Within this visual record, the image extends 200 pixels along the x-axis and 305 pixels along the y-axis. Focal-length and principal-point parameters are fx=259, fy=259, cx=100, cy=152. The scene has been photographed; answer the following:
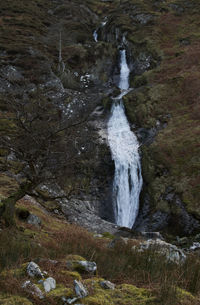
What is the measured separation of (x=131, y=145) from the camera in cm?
3177

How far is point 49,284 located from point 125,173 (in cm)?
2405

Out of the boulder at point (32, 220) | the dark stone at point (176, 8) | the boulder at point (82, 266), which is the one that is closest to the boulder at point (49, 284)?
the boulder at point (82, 266)

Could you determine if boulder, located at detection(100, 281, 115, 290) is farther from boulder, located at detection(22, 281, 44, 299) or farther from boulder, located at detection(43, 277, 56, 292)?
boulder, located at detection(22, 281, 44, 299)

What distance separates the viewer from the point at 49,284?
4.04 meters

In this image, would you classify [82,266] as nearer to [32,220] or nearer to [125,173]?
[32,220]

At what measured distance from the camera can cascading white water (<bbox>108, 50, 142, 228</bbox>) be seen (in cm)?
2598

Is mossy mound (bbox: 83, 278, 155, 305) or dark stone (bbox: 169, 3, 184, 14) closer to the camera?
mossy mound (bbox: 83, 278, 155, 305)

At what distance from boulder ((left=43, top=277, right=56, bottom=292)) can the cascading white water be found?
2175cm

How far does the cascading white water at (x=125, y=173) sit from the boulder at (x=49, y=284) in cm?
2175

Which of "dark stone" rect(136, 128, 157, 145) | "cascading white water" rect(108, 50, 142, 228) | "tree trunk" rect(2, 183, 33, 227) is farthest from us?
"dark stone" rect(136, 128, 157, 145)

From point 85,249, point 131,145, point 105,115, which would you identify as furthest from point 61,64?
point 85,249

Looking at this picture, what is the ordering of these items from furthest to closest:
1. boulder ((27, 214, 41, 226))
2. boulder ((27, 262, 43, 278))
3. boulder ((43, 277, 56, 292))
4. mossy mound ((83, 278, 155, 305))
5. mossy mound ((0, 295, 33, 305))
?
1. boulder ((27, 214, 41, 226))
2. boulder ((27, 262, 43, 278))
3. boulder ((43, 277, 56, 292))
4. mossy mound ((83, 278, 155, 305))
5. mossy mound ((0, 295, 33, 305))

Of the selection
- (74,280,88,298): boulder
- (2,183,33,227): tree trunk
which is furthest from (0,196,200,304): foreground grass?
(2,183,33,227): tree trunk

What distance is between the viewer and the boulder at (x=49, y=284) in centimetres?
394
